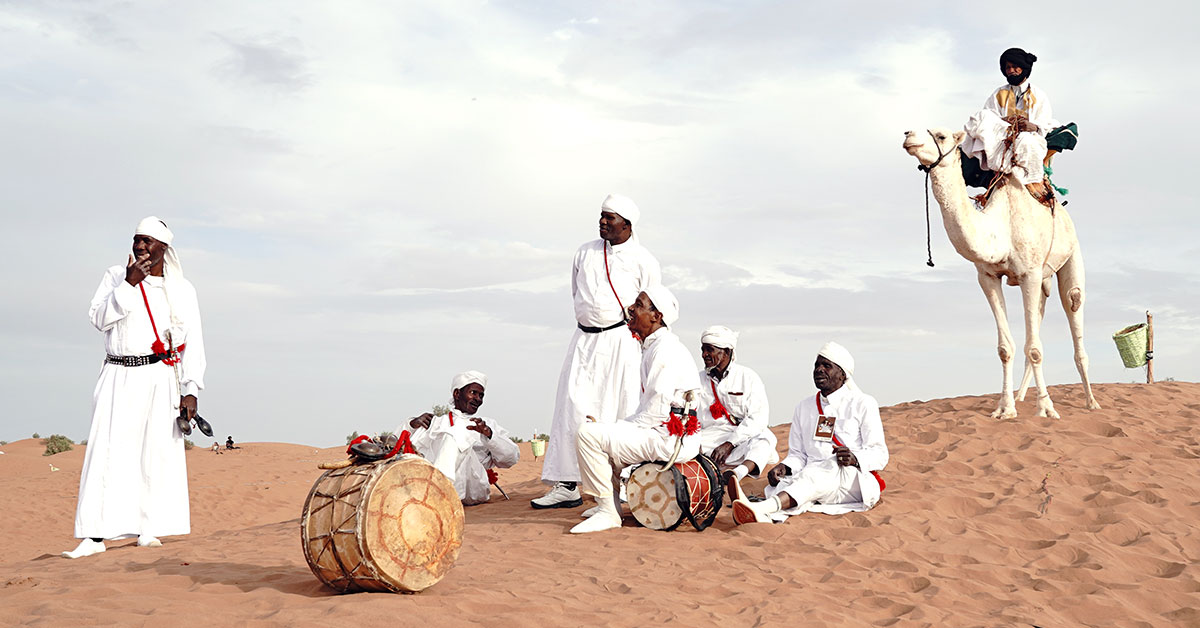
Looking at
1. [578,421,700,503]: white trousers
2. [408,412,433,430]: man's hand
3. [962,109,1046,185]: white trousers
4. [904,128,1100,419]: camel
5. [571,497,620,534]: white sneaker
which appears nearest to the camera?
[578,421,700,503]: white trousers

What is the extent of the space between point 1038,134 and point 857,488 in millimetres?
6139

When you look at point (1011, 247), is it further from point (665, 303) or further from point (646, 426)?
point (646, 426)

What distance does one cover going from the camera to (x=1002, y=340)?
12.1 meters

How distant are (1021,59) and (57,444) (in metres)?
22.3

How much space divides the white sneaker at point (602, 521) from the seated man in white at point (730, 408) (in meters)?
1.63

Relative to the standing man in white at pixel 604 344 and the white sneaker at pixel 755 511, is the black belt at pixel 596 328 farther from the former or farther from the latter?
the white sneaker at pixel 755 511

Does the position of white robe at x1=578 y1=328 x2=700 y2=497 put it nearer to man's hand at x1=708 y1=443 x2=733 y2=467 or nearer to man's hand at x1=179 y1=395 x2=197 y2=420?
man's hand at x1=708 y1=443 x2=733 y2=467

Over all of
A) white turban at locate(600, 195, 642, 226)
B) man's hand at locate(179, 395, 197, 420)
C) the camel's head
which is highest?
the camel's head

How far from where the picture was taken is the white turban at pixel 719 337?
9.87 m

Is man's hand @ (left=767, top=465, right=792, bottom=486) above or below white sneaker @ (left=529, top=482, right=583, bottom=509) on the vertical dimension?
above

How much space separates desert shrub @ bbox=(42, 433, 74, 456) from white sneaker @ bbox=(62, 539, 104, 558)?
684 inches

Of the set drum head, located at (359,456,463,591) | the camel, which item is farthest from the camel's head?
drum head, located at (359,456,463,591)

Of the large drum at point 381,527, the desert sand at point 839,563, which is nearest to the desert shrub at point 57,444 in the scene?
the desert sand at point 839,563

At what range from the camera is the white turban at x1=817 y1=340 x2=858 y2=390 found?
8906 millimetres
